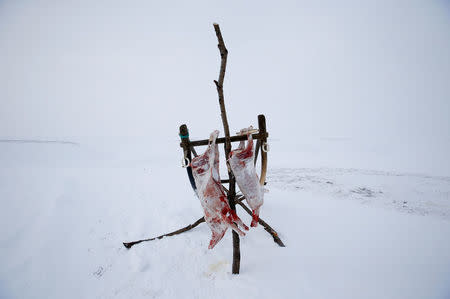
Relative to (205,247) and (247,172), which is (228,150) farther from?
(205,247)

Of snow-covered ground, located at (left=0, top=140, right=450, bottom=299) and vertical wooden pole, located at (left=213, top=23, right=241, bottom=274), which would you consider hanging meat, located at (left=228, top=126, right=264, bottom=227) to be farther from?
snow-covered ground, located at (left=0, top=140, right=450, bottom=299)

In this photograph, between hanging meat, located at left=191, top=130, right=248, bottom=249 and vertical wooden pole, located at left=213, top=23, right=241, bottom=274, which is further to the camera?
hanging meat, located at left=191, top=130, right=248, bottom=249

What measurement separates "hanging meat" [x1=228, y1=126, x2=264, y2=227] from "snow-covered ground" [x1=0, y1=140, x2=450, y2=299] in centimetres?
90

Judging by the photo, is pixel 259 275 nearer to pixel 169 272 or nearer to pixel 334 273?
pixel 334 273

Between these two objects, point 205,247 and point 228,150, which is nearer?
point 228,150

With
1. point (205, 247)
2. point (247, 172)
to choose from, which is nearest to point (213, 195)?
point (247, 172)

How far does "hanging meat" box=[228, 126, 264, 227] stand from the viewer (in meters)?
1.76

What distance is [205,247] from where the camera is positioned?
2.52 meters

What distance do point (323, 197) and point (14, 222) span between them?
6.45 m

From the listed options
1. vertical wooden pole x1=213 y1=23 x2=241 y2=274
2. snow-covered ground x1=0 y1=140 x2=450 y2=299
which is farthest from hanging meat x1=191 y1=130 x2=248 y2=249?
snow-covered ground x1=0 y1=140 x2=450 y2=299

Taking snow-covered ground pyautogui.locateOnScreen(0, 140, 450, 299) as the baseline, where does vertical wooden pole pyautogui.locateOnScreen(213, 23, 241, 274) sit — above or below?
above

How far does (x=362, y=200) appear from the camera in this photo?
414 cm

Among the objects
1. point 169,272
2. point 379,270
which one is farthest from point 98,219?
point 379,270

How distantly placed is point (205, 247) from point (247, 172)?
154 centimetres
